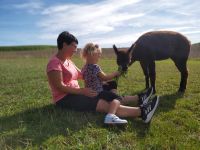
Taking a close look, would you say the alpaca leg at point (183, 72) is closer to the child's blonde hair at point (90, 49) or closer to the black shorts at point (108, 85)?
the black shorts at point (108, 85)

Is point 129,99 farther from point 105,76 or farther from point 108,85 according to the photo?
point 105,76

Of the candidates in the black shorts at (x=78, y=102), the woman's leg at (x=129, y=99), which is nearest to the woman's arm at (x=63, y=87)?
the black shorts at (x=78, y=102)

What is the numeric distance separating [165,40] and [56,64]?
4.68 m

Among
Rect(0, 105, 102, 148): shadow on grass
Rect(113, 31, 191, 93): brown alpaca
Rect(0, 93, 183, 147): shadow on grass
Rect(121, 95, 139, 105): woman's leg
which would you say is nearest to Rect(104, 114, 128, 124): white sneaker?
Rect(0, 93, 183, 147): shadow on grass

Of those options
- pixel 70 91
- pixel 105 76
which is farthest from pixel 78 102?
pixel 105 76

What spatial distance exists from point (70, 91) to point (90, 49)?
3.24 feet

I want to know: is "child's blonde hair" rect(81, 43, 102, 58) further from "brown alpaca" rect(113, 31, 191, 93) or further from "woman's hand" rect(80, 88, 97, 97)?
"brown alpaca" rect(113, 31, 191, 93)

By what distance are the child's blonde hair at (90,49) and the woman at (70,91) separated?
0.77 ft

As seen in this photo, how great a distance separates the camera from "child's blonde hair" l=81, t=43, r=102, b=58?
637 cm

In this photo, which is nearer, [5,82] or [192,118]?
[192,118]

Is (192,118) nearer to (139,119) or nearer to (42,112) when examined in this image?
(139,119)

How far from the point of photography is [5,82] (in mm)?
12969

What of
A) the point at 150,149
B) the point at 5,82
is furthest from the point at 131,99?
the point at 5,82

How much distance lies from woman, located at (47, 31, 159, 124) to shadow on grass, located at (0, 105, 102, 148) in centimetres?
21
